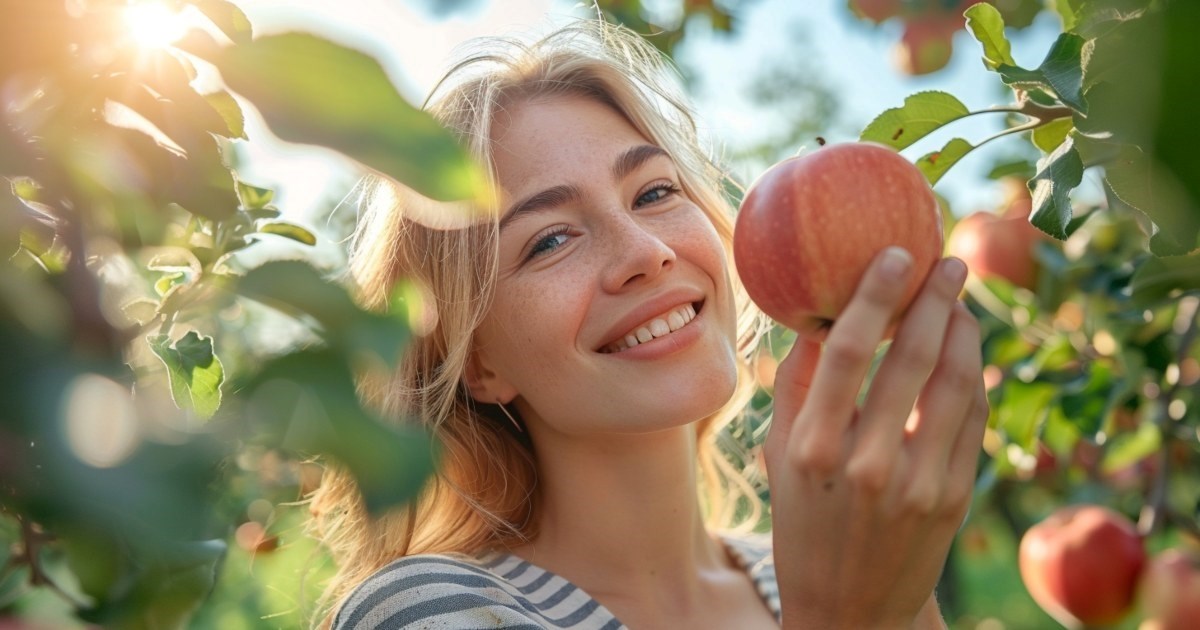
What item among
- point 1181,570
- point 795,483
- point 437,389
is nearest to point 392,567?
point 437,389

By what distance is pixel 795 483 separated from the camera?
1.00 m

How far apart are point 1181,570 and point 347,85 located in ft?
6.82

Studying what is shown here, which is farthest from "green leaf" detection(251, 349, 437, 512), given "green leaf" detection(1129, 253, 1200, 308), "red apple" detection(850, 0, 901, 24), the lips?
"red apple" detection(850, 0, 901, 24)

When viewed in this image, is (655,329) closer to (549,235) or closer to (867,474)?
(549,235)

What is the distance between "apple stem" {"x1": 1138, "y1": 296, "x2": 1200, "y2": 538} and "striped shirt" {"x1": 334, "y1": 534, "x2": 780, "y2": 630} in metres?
0.82

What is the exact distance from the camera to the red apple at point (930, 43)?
2748 millimetres

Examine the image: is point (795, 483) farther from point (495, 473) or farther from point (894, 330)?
point (495, 473)

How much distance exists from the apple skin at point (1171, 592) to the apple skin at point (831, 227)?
4.05ft

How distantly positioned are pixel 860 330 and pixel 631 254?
0.46 m

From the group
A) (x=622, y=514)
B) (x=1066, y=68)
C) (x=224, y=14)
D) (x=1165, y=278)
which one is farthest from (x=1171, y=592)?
(x=224, y=14)

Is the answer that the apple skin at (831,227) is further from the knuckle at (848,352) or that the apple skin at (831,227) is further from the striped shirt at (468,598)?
the striped shirt at (468,598)

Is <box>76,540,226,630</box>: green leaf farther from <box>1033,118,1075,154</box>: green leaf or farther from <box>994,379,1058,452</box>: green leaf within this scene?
<box>994,379,1058,452</box>: green leaf

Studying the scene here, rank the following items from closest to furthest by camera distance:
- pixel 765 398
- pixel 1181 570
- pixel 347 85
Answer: pixel 347 85, pixel 1181 570, pixel 765 398

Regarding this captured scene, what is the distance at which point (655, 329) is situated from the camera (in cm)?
133
